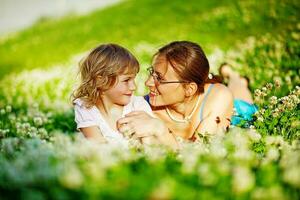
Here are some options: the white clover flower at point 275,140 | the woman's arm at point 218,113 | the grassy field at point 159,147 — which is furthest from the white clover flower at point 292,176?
the woman's arm at point 218,113

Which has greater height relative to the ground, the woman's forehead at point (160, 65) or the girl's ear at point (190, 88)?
the woman's forehead at point (160, 65)

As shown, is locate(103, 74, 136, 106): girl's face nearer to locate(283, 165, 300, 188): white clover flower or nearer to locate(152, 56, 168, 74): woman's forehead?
locate(152, 56, 168, 74): woman's forehead

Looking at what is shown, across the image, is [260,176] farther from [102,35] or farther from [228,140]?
[102,35]

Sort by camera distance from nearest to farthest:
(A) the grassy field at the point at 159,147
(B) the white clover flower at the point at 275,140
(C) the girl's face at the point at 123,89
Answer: (A) the grassy field at the point at 159,147
(B) the white clover flower at the point at 275,140
(C) the girl's face at the point at 123,89

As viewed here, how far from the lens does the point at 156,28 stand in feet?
52.5

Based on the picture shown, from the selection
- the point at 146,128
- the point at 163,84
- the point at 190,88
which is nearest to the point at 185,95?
the point at 190,88

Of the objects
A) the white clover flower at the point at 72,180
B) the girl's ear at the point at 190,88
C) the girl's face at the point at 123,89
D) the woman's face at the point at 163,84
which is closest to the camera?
the white clover flower at the point at 72,180

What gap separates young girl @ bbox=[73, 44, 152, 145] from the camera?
16.8ft

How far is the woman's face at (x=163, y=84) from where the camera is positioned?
5398 mm

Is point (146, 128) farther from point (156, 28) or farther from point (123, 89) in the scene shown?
point (156, 28)

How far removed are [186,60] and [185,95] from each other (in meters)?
0.42

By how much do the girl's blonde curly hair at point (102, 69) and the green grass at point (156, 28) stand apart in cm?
575

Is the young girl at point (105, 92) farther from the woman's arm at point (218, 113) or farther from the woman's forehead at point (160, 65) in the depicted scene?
the woman's arm at point (218, 113)

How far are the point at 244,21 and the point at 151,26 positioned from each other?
3552 mm
